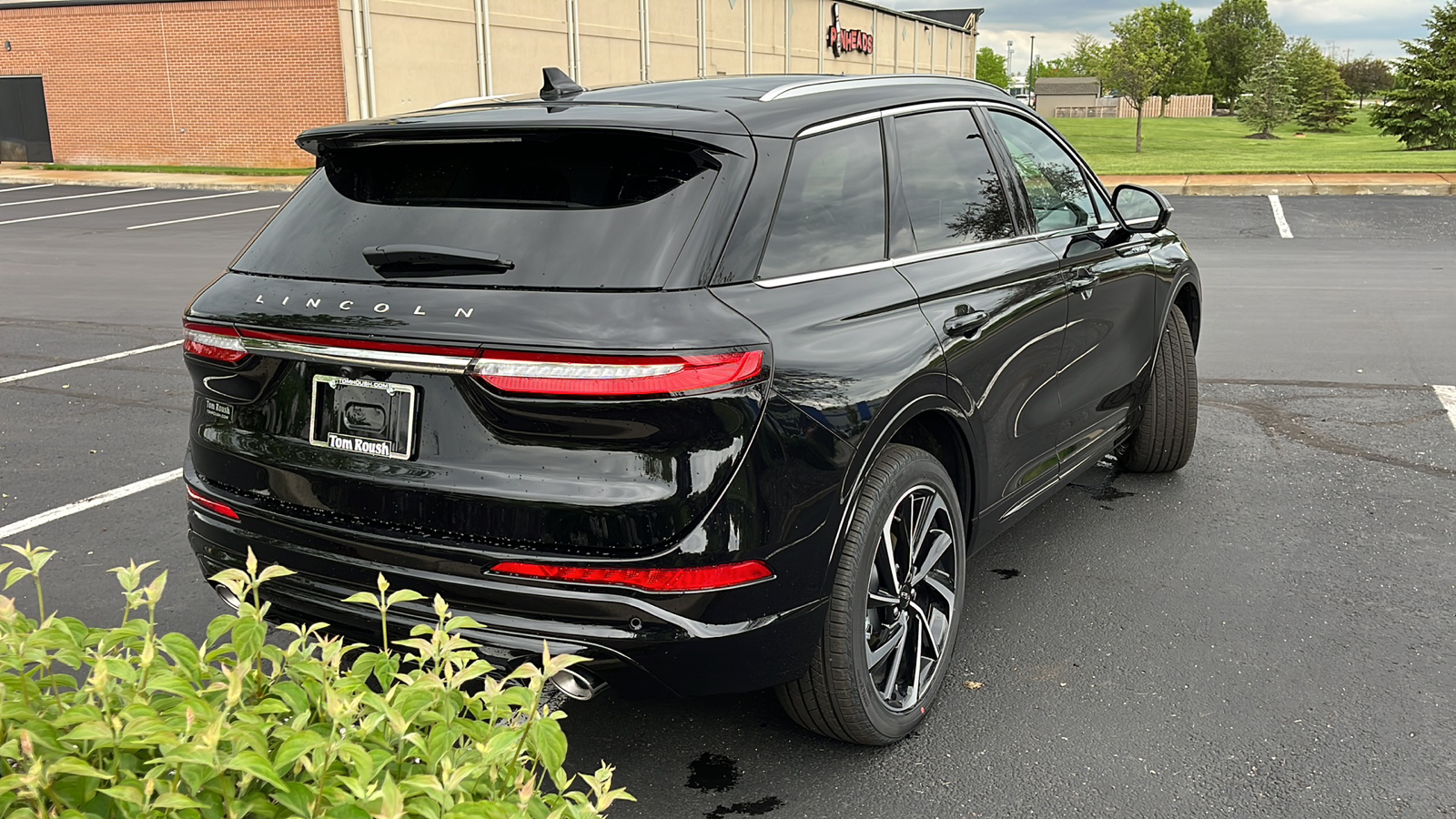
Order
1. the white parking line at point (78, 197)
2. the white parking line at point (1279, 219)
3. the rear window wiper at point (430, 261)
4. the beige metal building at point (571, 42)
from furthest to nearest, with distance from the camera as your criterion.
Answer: the beige metal building at point (571, 42) < the white parking line at point (78, 197) < the white parking line at point (1279, 219) < the rear window wiper at point (430, 261)

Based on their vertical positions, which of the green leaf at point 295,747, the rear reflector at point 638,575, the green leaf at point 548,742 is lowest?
the rear reflector at point 638,575

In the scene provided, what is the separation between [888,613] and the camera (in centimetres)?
339

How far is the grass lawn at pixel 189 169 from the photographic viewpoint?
2873 centimetres

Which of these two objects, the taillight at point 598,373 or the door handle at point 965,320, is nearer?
the taillight at point 598,373

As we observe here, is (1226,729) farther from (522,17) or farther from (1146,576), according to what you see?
(522,17)

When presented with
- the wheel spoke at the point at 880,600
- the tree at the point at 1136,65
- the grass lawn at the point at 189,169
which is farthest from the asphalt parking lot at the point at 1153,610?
the tree at the point at 1136,65

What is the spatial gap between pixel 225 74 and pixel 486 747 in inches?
1247

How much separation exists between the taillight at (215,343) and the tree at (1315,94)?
211 ft

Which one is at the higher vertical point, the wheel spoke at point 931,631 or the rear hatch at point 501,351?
the rear hatch at point 501,351

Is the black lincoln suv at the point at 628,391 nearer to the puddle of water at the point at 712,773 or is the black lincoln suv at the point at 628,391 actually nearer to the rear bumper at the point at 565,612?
the rear bumper at the point at 565,612

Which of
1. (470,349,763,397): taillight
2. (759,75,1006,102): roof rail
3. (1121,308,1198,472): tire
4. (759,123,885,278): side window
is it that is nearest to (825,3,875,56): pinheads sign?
(1121,308,1198,472): tire

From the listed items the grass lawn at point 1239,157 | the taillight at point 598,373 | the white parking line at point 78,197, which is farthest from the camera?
the white parking line at point 78,197

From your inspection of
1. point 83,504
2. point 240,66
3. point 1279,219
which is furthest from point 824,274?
point 240,66

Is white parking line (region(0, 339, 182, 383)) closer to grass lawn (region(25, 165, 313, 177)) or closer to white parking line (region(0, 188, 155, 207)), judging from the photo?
white parking line (region(0, 188, 155, 207))
